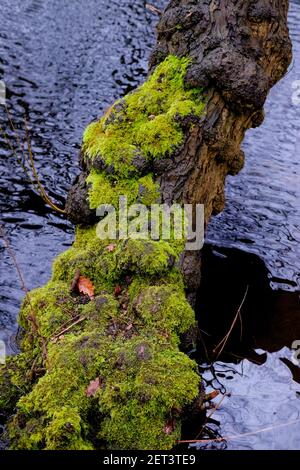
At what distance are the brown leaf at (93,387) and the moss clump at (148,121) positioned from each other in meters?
1.79

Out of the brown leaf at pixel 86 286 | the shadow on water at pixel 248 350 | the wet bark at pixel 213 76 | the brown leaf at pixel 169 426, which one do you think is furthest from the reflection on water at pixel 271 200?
the brown leaf at pixel 169 426

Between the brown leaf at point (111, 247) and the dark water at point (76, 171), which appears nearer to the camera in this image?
the brown leaf at point (111, 247)

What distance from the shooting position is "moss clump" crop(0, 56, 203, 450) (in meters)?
3.46

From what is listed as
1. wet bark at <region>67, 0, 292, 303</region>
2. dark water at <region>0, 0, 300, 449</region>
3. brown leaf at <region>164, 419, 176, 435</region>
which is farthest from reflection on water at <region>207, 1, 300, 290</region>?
brown leaf at <region>164, 419, 176, 435</region>

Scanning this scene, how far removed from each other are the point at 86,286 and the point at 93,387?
970mm

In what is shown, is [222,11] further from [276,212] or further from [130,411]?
[130,411]

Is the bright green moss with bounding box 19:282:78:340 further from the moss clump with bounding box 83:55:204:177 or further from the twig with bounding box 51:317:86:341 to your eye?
the moss clump with bounding box 83:55:204:177

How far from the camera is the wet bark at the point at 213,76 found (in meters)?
4.71

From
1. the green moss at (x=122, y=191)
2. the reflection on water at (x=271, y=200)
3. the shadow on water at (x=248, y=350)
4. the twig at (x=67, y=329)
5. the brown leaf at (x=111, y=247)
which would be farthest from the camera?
the reflection on water at (x=271, y=200)

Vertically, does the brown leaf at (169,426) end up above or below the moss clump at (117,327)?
below

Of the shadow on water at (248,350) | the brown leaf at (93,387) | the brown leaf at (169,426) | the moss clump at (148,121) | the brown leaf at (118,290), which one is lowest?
the shadow on water at (248,350)

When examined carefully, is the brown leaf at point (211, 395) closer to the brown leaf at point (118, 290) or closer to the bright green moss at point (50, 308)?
the brown leaf at point (118, 290)
